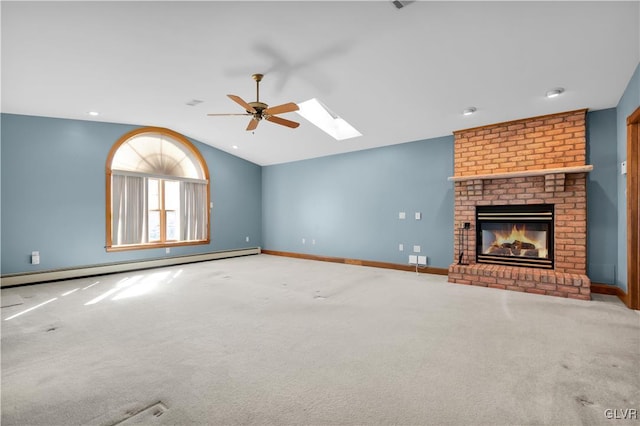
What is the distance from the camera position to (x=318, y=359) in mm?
2236

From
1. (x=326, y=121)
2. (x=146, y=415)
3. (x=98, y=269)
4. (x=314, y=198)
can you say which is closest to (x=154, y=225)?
(x=98, y=269)

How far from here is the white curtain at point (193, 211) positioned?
6.79m

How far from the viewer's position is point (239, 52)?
10.7 feet

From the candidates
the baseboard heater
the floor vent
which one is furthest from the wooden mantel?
the baseboard heater

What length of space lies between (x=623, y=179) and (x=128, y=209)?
7968 millimetres

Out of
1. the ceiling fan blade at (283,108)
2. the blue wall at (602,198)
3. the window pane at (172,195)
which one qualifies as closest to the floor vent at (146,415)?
the ceiling fan blade at (283,108)

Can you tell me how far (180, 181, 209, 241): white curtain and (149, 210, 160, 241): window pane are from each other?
462mm

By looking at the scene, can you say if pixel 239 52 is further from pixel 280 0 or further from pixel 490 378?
pixel 490 378

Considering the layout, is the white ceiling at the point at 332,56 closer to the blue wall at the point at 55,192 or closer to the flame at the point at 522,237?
the blue wall at the point at 55,192

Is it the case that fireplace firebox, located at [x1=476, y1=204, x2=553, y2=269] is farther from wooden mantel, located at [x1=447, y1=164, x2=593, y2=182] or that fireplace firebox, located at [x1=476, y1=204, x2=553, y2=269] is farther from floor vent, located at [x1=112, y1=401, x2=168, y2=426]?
floor vent, located at [x1=112, y1=401, x2=168, y2=426]

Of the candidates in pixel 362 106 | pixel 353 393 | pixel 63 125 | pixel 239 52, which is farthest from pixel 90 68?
pixel 353 393

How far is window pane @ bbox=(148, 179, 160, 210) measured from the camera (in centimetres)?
645

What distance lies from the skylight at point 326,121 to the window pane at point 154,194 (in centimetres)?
365

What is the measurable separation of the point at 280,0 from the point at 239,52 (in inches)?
37.1
